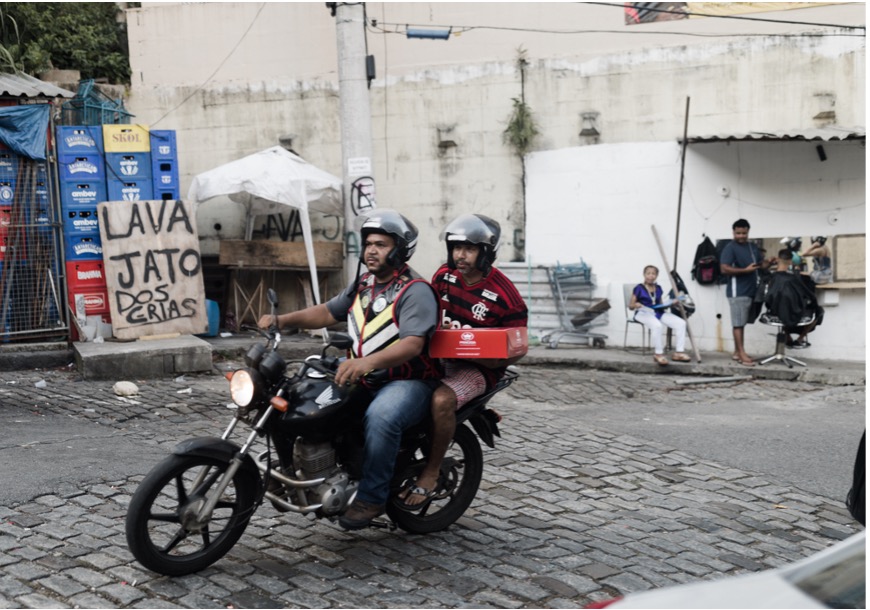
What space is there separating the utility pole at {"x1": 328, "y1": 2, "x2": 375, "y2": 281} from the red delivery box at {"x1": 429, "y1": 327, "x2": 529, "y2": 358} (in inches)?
294

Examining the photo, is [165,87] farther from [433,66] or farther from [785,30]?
[785,30]

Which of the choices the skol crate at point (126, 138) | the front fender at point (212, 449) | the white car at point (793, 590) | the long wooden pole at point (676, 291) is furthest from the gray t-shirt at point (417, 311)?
the long wooden pole at point (676, 291)

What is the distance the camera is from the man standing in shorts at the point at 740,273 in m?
12.8

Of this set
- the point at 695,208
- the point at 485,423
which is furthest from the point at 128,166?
the point at 485,423

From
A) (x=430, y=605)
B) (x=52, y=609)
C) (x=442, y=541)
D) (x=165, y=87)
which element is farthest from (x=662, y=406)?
(x=165, y=87)

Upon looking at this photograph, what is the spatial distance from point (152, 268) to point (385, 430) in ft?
25.0

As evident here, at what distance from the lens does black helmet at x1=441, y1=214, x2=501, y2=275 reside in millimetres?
5488

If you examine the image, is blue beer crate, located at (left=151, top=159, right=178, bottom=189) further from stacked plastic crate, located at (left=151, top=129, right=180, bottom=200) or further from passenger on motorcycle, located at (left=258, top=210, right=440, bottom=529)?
passenger on motorcycle, located at (left=258, top=210, right=440, bottom=529)

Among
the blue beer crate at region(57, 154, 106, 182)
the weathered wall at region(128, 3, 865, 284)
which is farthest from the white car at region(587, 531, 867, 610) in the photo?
the weathered wall at region(128, 3, 865, 284)

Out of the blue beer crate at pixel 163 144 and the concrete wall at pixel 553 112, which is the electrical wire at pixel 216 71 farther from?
the blue beer crate at pixel 163 144

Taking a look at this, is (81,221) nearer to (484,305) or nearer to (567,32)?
(567,32)

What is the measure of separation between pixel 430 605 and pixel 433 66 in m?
11.0

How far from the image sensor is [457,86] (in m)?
14.5

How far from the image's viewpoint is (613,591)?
4.96 m
